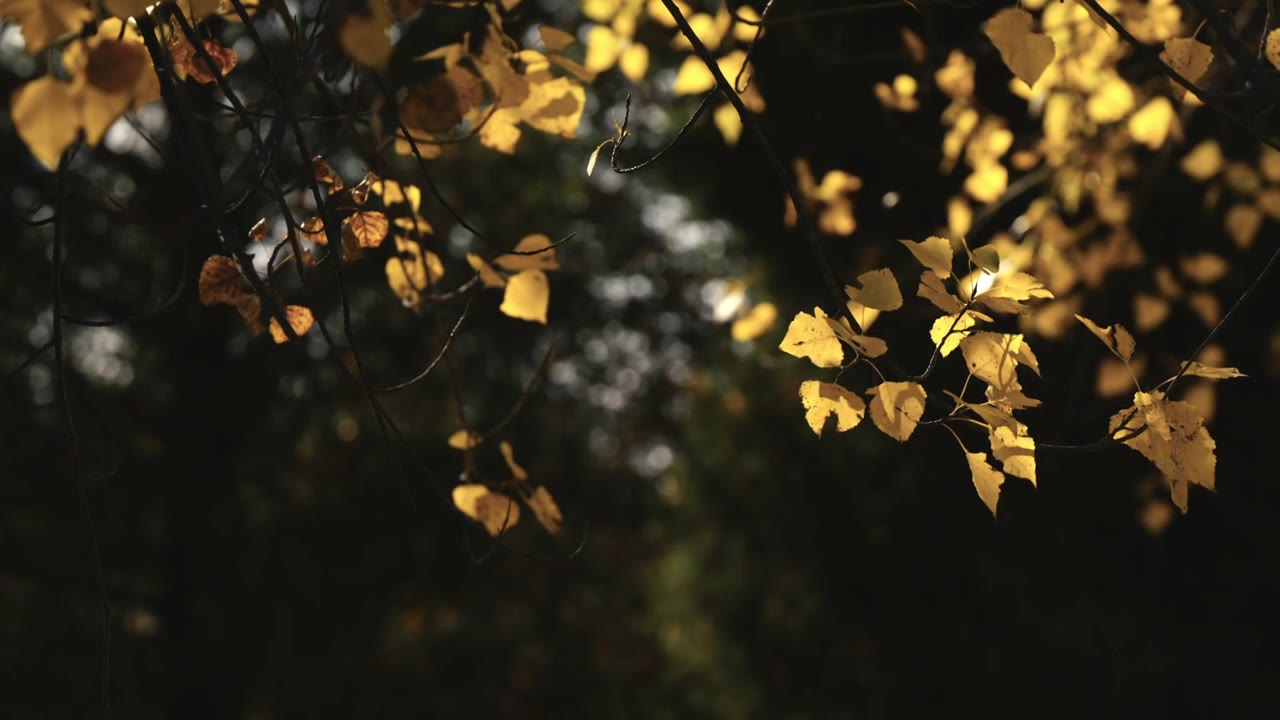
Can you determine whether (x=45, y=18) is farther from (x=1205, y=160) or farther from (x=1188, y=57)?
(x=1205, y=160)

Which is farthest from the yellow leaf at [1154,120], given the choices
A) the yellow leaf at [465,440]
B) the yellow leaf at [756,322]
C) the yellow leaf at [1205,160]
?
the yellow leaf at [465,440]

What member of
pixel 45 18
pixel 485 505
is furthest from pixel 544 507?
pixel 45 18

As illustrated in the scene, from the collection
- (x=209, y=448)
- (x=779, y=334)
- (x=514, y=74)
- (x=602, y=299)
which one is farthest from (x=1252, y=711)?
(x=209, y=448)

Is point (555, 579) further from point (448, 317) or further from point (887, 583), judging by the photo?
point (887, 583)

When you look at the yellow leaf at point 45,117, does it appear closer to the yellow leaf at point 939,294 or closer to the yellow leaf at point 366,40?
the yellow leaf at point 366,40

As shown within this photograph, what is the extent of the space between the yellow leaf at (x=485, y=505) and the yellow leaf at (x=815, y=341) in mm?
570

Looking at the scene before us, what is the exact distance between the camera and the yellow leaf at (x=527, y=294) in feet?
4.85

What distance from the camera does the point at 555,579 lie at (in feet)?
22.5

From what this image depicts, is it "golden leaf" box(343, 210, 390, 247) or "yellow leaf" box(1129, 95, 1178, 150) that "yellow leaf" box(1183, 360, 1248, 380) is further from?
"yellow leaf" box(1129, 95, 1178, 150)

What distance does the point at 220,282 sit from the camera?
4.24 ft

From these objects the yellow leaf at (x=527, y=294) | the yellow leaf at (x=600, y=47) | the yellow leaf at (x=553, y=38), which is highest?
the yellow leaf at (x=553, y=38)

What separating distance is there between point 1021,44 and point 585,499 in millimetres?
5694

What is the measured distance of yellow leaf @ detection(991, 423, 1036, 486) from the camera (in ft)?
3.37

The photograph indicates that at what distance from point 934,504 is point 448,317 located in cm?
235
